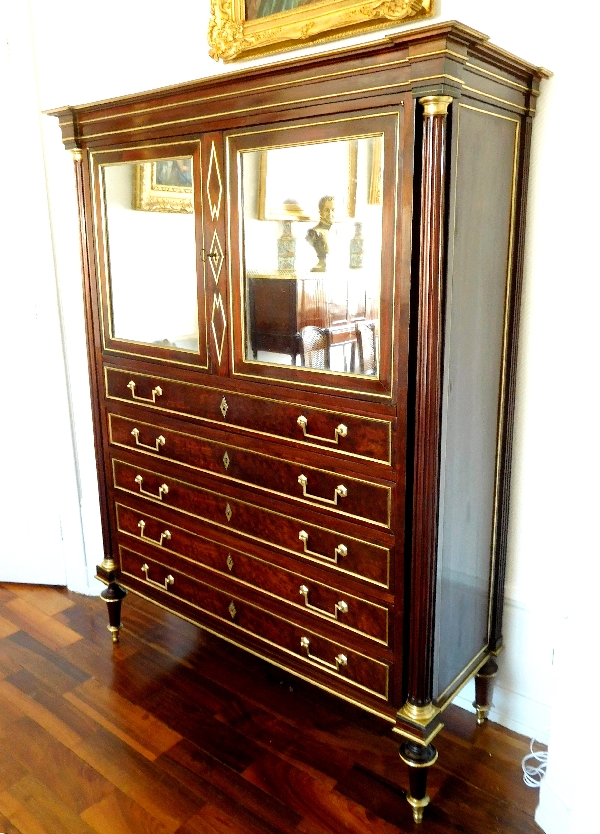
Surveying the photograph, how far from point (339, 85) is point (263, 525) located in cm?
114

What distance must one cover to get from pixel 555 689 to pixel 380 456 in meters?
0.75

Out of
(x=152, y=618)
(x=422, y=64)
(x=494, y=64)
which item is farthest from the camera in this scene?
(x=152, y=618)

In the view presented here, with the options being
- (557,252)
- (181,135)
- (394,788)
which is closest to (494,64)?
(557,252)

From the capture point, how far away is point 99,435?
244cm

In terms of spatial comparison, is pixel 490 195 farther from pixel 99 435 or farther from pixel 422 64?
pixel 99 435

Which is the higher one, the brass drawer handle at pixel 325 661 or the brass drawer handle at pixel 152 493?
the brass drawer handle at pixel 152 493

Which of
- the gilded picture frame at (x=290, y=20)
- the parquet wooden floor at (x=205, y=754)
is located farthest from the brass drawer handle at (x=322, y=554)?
the gilded picture frame at (x=290, y=20)

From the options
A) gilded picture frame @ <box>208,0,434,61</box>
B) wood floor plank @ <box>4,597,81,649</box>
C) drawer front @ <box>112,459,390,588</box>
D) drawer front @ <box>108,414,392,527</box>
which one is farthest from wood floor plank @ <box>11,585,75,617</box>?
gilded picture frame @ <box>208,0,434,61</box>

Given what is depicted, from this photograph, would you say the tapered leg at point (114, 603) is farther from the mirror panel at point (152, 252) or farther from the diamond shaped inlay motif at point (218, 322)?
the diamond shaped inlay motif at point (218, 322)

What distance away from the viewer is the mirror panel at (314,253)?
5.29 ft

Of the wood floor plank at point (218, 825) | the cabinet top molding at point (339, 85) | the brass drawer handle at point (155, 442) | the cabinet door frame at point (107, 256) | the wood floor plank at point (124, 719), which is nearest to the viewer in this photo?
the cabinet top molding at point (339, 85)

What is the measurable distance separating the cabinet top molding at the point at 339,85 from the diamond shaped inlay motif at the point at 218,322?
447 mm

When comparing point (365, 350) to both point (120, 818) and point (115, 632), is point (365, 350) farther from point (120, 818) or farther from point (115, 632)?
point (115, 632)

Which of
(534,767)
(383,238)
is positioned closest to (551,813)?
(534,767)
